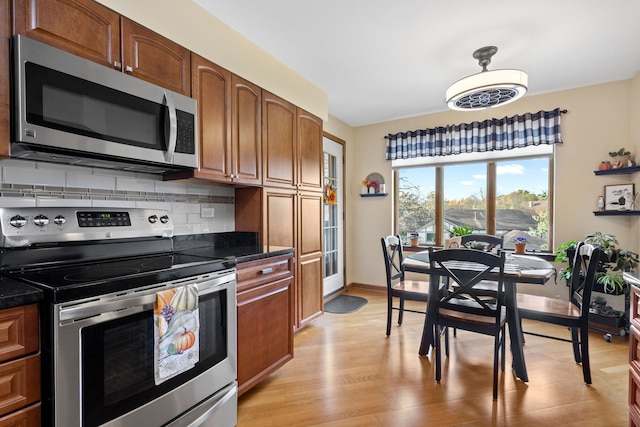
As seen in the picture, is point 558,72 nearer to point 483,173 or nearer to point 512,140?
point 512,140

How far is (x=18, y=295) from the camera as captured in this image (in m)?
0.96

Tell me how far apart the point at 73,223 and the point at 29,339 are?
2.29 ft

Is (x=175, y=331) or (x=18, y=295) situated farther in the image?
(x=175, y=331)

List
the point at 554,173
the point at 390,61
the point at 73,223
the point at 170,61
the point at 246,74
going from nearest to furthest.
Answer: the point at 73,223 → the point at 170,61 → the point at 246,74 → the point at 390,61 → the point at 554,173

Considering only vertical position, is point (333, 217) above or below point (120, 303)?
above

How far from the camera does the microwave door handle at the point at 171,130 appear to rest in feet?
5.54

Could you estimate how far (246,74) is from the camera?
7.89 feet

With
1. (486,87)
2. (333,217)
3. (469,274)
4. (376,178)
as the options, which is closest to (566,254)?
(469,274)

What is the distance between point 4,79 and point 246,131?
1293 millimetres

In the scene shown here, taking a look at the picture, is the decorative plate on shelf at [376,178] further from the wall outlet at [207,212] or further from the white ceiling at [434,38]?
the wall outlet at [207,212]

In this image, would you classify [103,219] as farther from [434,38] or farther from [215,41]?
[434,38]

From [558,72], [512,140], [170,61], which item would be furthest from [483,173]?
[170,61]

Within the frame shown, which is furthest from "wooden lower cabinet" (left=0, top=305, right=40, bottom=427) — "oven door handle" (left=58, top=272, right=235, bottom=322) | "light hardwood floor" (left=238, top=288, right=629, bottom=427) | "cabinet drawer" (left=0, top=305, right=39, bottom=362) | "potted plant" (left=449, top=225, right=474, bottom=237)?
"potted plant" (left=449, top=225, right=474, bottom=237)

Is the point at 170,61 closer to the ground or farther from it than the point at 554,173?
farther from it
